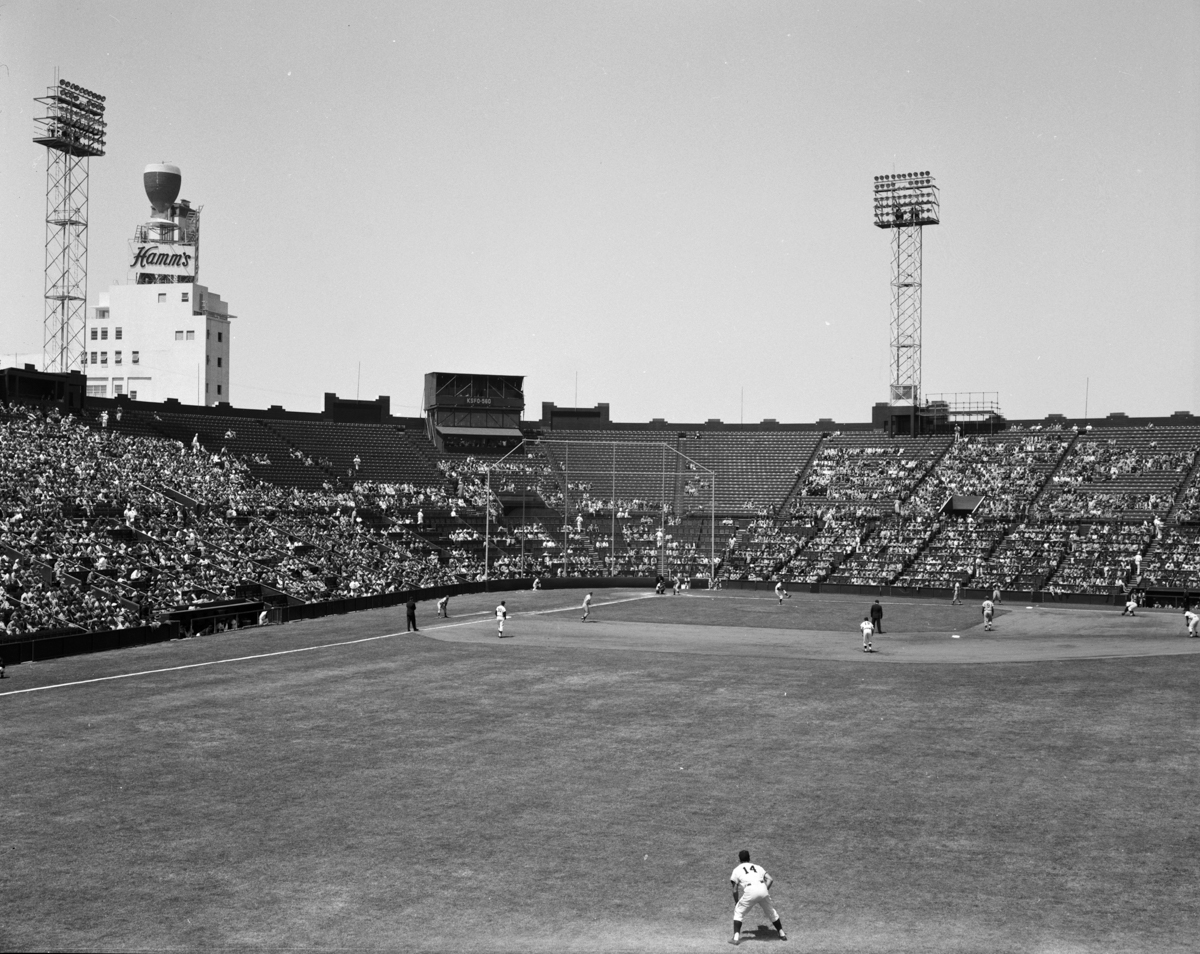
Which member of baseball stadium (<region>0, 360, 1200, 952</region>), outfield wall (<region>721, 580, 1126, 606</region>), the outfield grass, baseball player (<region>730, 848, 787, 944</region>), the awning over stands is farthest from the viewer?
the awning over stands

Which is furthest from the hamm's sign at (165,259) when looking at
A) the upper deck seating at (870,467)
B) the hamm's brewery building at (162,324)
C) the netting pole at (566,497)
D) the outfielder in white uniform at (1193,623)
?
the outfielder in white uniform at (1193,623)

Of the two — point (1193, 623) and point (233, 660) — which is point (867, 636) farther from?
point (233, 660)

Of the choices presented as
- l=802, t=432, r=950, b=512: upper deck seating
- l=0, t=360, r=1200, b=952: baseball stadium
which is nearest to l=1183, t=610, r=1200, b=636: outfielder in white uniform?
l=0, t=360, r=1200, b=952: baseball stadium

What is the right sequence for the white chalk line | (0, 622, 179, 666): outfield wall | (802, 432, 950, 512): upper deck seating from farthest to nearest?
(802, 432, 950, 512): upper deck seating
(0, 622, 179, 666): outfield wall
the white chalk line

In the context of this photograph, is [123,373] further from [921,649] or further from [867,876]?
[867,876]

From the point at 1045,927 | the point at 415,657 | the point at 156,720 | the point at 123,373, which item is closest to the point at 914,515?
the point at 415,657

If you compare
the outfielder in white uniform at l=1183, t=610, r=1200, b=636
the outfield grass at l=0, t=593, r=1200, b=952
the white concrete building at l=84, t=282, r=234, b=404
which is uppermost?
the white concrete building at l=84, t=282, r=234, b=404

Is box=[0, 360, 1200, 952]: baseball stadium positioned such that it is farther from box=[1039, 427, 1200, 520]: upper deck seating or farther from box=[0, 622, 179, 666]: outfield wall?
box=[1039, 427, 1200, 520]: upper deck seating

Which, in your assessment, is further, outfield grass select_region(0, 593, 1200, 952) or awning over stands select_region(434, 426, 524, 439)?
awning over stands select_region(434, 426, 524, 439)
